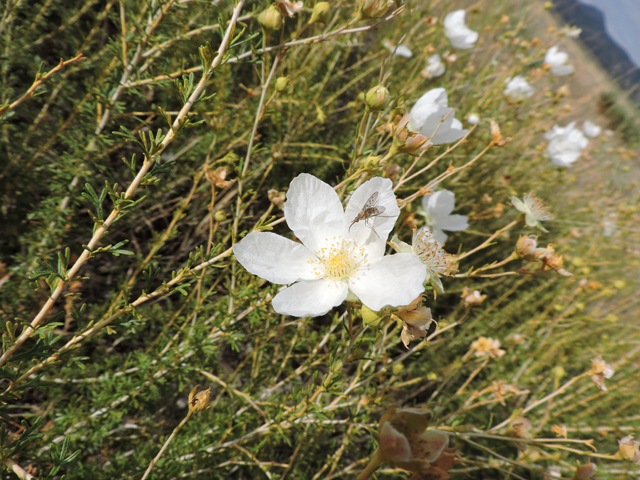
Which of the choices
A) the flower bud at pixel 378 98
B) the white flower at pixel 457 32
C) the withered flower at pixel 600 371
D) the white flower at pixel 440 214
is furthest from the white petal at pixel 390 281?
the white flower at pixel 457 32

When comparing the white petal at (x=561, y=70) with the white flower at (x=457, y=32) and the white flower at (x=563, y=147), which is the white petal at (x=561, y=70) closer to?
the white flower at (x=563, y=147)

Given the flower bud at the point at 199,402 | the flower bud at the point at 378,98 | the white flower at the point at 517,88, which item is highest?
the flower bud at the point at 378,98

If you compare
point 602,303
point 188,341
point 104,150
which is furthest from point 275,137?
point 602,303

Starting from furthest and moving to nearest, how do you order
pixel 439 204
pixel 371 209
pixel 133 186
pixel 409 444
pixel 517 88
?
pixel 517 88
pixel 439 204
pixel 371 209
pixel 133 186
pixel 409 444

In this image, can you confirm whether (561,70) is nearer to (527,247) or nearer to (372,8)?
(527,247)

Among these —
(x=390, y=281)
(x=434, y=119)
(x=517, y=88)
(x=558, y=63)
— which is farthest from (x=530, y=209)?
(x=558, y=63)

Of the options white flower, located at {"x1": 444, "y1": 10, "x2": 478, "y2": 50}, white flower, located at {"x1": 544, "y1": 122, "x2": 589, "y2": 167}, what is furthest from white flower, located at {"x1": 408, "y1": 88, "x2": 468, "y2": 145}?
white flower, located at {"x1": 544, "y1": 122, "x2": 589, "y2": 167}

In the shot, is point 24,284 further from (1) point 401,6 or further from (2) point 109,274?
(1) point 401,6
